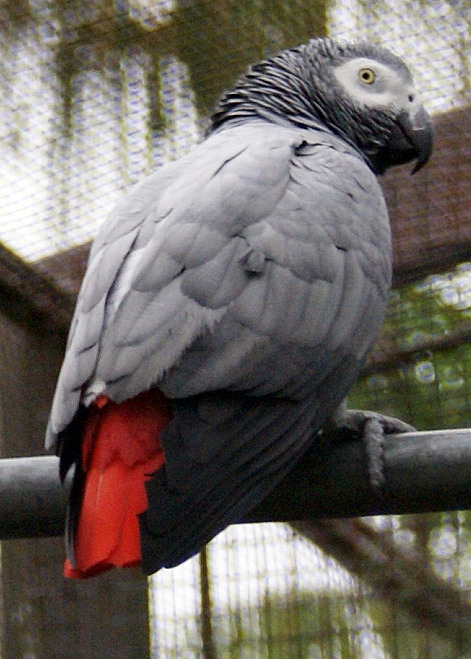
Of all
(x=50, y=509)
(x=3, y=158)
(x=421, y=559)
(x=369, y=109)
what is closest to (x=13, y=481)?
(x=50, y=509)

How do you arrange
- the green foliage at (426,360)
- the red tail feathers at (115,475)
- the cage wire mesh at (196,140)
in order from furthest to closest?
1. the green foliage at (426,360)
2. the cage wire mesh at (196,140)
3. the red tail feathers at (115,475)

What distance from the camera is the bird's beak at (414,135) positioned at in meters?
1.49

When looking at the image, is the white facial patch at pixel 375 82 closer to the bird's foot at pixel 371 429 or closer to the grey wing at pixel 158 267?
the grey wing at pixel 158 267

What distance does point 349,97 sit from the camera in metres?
1.49

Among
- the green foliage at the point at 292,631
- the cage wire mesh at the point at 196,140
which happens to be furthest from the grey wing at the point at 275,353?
the green foliage at the point at 292,631

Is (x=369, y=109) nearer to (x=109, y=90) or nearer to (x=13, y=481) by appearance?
(x=109, y=90)

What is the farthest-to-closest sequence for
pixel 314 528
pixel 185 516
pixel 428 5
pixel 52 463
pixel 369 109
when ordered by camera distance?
pixel 314 528 → pixel 428 5 → pixel 369 109 → pixel 52 463 → pixel 185 516

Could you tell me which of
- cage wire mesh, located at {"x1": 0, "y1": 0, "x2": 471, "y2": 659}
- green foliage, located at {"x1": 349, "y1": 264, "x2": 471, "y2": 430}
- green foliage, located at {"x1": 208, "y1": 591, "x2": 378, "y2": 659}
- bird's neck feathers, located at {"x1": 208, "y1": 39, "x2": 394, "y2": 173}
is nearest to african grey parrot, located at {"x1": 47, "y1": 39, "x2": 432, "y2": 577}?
bird's neck feathers, located at {"x1": 208, "y1": 39, "x2": 394, "y2": 173}

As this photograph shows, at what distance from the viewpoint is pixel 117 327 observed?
97cm

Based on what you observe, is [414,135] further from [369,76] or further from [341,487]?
[341,487]

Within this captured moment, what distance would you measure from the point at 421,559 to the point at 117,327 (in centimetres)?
108

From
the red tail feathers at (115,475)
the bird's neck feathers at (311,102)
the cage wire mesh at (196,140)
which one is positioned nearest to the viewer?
the red tail feathers at (115,475)

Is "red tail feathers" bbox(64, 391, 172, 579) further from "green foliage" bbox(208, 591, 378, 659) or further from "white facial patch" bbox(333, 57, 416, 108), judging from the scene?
"green foliage" bbox(208, 591, 378, 659)

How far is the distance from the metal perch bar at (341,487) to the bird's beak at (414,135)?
688mm
